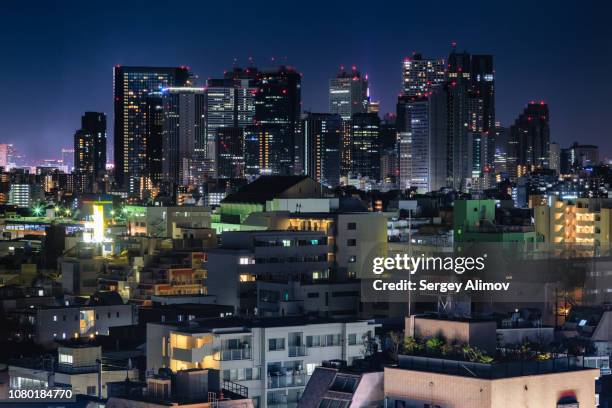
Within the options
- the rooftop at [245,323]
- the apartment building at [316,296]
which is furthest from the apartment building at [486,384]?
the apartment building at [316,296]

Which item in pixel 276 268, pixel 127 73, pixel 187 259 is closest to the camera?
pixel 276 268

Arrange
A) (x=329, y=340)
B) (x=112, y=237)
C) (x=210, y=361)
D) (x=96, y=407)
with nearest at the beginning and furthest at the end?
1. (x=96, y=407)
2. (x=210, y=361)
3. (x=329, y=340)
4. (x=112, y=237)

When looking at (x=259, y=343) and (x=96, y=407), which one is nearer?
(x=96, y=407)

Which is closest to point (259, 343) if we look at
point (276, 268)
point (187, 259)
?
point (276, 268)

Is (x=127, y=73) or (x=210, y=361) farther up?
(x=127, y=73)

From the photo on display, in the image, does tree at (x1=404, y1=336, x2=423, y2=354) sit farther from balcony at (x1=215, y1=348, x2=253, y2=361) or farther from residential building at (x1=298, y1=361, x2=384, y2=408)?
balcony at (x1=215, y1=348, x2=253, y2=361)

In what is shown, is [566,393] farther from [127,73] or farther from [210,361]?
[127,73]
